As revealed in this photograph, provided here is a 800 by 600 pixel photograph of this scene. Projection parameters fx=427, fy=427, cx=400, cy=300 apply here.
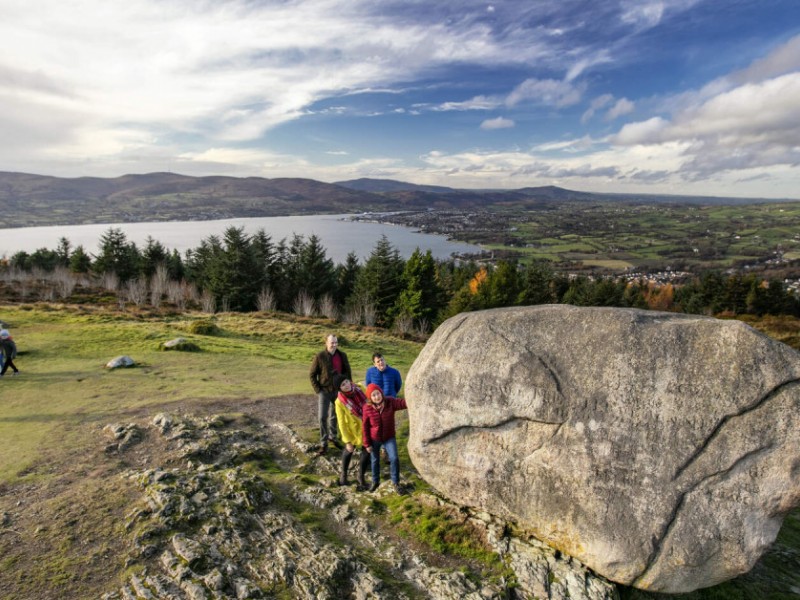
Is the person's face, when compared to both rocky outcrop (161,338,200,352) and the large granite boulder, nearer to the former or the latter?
the large granite boulder

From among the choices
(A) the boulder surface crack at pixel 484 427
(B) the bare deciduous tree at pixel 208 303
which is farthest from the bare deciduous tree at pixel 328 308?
(A) the boulder surface crack at pixel 484 427

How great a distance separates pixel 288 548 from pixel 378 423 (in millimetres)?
2898

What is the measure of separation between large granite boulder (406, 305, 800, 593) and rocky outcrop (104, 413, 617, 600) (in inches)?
27.6


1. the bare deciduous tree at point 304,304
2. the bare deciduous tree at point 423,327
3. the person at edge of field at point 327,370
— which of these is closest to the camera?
the person at edge of field at point 327,370

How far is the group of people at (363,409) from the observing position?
31.1 ft

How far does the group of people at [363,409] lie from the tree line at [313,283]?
33717 millimetres

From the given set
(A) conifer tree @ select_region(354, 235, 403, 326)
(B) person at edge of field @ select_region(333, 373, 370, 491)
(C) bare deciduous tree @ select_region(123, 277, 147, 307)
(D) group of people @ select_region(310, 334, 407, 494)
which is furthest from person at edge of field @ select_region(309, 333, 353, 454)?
(C) bare deciduous tree @ select_region(123, 277, 147, 307)

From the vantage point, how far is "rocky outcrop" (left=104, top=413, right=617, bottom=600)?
7148 millimetres

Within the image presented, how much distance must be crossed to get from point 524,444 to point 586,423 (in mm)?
1245

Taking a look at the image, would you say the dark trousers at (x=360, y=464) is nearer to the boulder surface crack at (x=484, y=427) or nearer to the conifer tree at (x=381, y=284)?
the boulder surface crack at (x=484, y=427)

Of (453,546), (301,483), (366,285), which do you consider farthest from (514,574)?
(366,285)

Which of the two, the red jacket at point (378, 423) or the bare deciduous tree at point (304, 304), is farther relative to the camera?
the bare deciduous tree at point (304, 304)

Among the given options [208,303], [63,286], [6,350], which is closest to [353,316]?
[208,303]

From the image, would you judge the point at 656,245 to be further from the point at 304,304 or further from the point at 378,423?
the point at 378,423
